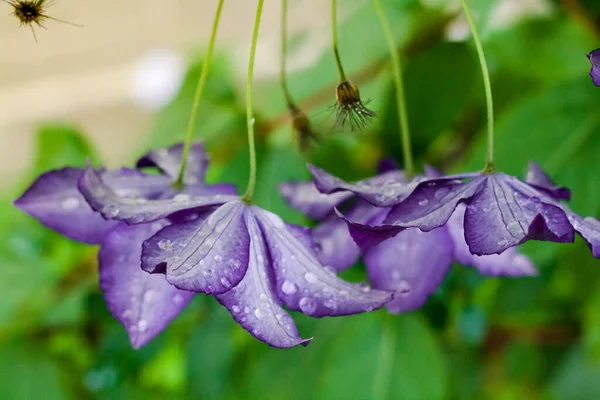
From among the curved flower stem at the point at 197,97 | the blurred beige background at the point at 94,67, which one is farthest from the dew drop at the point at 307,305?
the blurred beige background at the point at 94,67

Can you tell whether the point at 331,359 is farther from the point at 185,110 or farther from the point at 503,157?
the point at 185,110

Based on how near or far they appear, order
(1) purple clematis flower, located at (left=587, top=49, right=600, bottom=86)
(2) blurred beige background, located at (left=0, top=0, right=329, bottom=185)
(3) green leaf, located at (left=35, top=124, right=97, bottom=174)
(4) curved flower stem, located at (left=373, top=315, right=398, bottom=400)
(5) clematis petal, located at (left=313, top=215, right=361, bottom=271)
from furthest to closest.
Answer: (2) blurred beige background, located at (left=0, top=0, right=329, bottom=185), (3) green leaf, located at (left=35, top=124, right=97, bottom=174), (4) curved flower stem, located at (left=373, top=315, right=398, bottom=400), (5) clematis petal, located at (left=313, top=215, right=361, bottom=271), (1) purple clematis flower, located at (left=587, top=49, right=600, bottom=86)

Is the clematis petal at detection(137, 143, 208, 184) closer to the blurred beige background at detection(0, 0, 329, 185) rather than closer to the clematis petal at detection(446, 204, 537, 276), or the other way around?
the clematis petal at detection(446, 204, 537, 276)

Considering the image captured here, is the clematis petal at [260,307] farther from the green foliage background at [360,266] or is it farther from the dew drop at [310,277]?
the green foliage background at [360,266]

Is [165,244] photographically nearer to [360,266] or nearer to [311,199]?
[311,199]

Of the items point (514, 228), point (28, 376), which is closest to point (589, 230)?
point (514, 228)

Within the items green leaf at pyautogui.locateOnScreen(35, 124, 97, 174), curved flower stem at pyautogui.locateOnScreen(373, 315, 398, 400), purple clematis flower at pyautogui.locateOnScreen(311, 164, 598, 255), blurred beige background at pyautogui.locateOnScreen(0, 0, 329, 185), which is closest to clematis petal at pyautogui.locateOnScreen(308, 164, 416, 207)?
purple clematis flower at pyautogui.locateOnScreen(311, 164, 598, 255)

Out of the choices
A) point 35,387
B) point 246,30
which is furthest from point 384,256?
point 246,30
